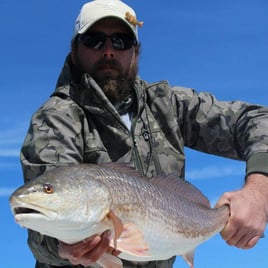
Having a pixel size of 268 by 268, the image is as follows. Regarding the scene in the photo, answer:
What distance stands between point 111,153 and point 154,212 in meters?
1.57

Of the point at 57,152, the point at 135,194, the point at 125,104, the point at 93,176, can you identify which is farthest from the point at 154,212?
the point at 125,104

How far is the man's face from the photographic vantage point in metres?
8.07

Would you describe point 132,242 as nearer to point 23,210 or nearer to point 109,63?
point 23,210

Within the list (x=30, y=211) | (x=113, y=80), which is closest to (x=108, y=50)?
(x=113, y=80)

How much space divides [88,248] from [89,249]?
0.05ft

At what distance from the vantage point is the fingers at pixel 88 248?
5.57 metres

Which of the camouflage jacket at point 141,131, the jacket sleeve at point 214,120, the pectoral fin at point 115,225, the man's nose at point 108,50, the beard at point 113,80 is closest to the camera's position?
the pectoral fin at point 115,225

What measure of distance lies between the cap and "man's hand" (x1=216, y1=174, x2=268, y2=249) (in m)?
2.78

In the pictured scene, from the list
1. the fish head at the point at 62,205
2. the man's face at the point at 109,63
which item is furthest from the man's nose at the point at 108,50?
the fish head at the point at 62,205

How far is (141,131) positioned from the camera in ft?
25.4

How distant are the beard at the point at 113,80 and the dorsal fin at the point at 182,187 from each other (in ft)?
5.66

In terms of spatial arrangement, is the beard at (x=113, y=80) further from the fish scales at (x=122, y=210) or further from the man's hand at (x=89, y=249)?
the man's hand at (x=89, y=249)

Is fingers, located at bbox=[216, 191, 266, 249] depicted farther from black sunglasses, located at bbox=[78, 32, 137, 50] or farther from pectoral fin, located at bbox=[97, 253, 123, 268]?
black sunglasses, located at bbox=[78, 32, 137, 50]

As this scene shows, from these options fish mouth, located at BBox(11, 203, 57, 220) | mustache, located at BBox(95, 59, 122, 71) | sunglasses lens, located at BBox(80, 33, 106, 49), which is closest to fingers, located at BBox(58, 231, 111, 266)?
fish mouth, located at BBox(11, 203, 57, 220)
